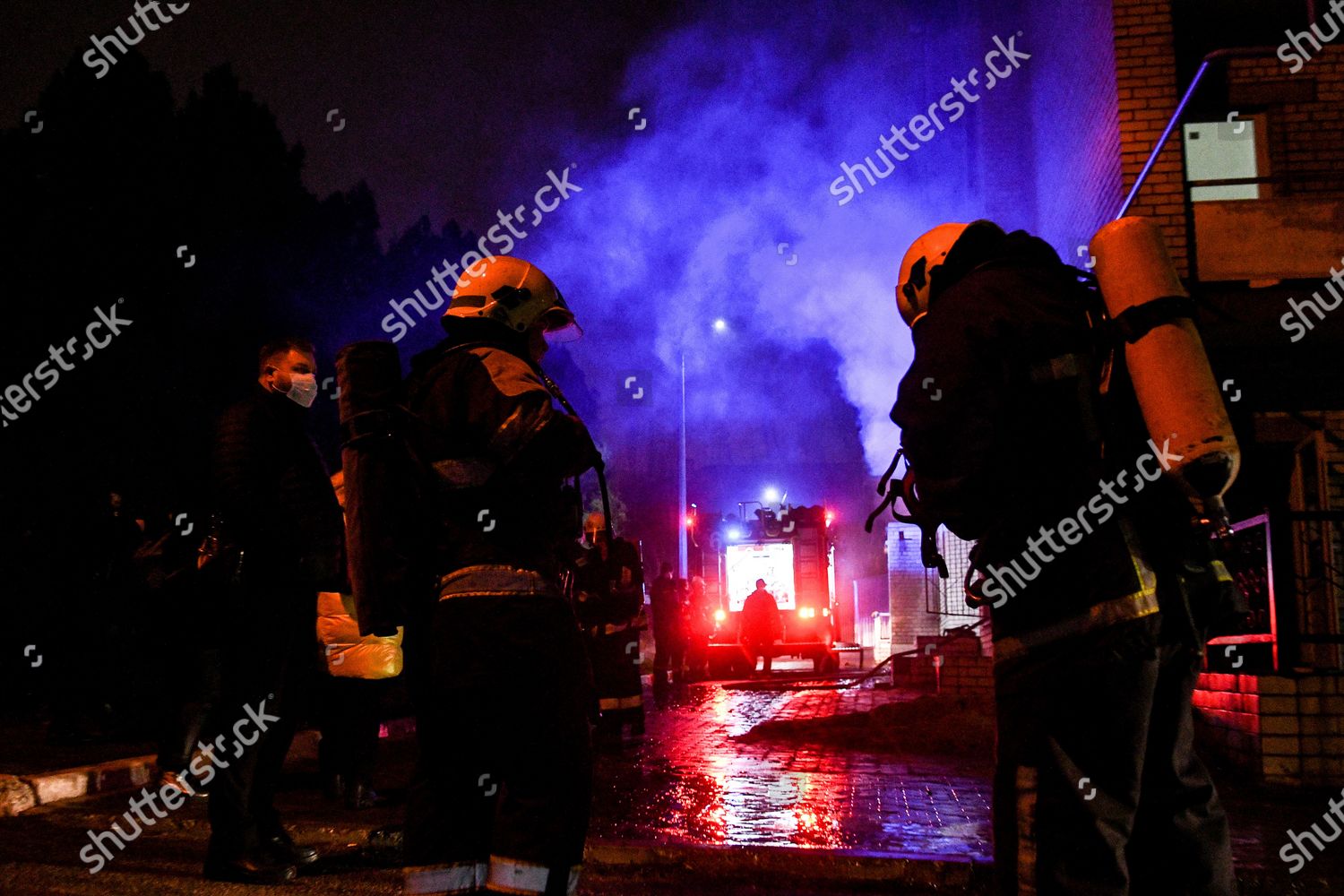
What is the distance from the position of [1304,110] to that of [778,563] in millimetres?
14821

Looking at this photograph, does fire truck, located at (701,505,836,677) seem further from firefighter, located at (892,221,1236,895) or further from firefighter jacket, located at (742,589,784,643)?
firefighter, located at (892,221,1236,895)

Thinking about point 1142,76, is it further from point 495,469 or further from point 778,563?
point 778,563

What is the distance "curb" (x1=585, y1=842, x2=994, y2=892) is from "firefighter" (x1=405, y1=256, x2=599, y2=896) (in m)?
1.87

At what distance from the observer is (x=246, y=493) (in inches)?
163

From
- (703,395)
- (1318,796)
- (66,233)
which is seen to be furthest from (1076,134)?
(703,395)

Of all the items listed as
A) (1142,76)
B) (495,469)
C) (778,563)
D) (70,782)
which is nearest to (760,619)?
(778,563)

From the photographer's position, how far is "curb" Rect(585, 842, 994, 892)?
3.98 metres

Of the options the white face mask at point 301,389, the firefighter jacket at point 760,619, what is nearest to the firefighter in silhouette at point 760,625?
the firefighter jacket at point 760,619

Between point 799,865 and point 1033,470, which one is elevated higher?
point 1033,470

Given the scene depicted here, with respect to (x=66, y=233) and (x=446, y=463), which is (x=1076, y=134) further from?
(x=66, y=233)

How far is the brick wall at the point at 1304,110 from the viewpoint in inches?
357

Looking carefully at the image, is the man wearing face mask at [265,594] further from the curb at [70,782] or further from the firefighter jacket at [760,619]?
the firefighter jacket at [760,619]

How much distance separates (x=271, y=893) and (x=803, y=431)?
42087 mm

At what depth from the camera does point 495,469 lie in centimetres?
264
